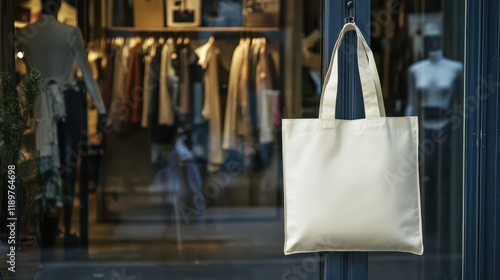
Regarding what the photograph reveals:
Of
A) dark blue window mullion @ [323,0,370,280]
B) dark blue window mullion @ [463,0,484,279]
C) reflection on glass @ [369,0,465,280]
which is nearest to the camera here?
dark blue window mullion @ [323,0,370,280]

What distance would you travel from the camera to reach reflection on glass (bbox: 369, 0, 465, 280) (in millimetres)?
2986

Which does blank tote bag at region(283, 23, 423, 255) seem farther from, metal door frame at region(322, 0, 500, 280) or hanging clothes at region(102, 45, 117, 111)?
hanging clothes at region(102, 45, 117, 111)

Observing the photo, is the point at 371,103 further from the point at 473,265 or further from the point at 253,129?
the point at 253,129

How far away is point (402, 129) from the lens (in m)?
2.40

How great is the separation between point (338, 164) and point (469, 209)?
25.4 inches

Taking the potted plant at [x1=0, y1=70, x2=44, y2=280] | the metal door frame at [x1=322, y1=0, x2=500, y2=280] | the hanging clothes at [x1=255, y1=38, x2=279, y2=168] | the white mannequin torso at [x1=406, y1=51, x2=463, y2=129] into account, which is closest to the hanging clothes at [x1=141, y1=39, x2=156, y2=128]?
the hanging clothes at [x1=255, y1=38, x2=279, y2=168]

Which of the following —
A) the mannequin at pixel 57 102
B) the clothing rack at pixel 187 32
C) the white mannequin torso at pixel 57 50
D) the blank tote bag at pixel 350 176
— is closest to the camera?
the blank tote bag at pixel 350 176

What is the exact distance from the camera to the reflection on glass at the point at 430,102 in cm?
299

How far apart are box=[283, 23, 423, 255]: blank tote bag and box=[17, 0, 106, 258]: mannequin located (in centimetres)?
141

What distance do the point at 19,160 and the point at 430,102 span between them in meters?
3.33

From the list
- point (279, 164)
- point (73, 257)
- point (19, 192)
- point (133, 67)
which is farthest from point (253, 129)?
point (19, 192)

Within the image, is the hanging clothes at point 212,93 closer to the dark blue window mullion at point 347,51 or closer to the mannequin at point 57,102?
the mannequin at point 57,102

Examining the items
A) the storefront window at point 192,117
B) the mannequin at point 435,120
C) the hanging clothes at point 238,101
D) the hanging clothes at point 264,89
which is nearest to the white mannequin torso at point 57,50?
the storefront window at point 192,117

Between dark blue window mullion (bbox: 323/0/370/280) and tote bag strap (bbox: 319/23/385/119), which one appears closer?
tote bag strap (bbox: 319/23/385/119)
